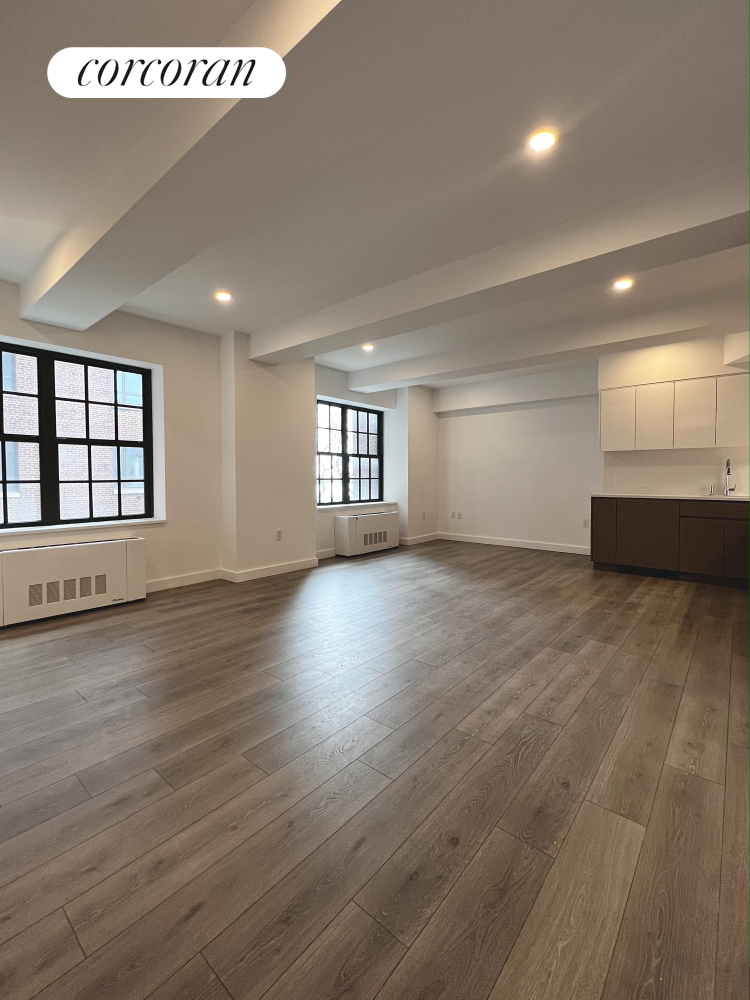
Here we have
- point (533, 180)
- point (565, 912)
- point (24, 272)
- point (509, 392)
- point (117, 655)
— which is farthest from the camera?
point (509, 392)

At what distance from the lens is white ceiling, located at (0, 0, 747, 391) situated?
5.03ft

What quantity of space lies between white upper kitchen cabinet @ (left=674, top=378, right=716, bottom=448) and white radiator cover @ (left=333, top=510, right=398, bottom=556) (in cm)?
406

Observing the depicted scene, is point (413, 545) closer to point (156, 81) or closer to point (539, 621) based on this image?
point (539, 621)

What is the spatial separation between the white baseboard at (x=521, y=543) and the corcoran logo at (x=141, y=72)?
6.47 metres

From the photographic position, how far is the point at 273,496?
546 centimetres

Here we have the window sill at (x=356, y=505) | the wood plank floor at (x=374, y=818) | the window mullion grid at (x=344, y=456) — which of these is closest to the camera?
the wood plank floor at (x=374, y=818)

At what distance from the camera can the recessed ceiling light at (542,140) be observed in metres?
1.99

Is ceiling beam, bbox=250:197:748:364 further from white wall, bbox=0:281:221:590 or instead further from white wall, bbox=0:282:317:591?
white wall, bbox=0:281:221:590

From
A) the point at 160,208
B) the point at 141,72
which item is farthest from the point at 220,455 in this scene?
the point at 141,72

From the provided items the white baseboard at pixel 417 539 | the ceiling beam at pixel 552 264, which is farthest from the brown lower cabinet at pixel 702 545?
the white baseboard at pixel 417 539

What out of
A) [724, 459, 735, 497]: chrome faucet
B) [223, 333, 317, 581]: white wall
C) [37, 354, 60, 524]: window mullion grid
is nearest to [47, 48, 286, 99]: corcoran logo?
[37, 354, 60, 524]: window mullion grid

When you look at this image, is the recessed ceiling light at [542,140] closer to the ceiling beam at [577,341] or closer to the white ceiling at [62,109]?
the white ceiling at [62,109]

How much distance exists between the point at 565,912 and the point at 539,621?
2546 mm

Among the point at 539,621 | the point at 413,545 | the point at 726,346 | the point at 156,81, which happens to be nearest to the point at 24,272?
the point at 156,81
